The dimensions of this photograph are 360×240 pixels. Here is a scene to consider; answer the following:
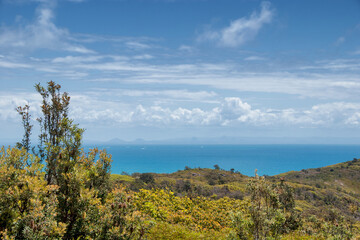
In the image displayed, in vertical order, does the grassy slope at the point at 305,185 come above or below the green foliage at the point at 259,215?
below

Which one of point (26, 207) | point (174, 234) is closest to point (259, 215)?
point (174, 234)

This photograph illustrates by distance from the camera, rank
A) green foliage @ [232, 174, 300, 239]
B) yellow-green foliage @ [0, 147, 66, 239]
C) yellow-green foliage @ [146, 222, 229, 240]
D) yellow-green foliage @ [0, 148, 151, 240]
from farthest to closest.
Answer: yellow-green foliage @ [146, 222, 229, 240] → green foliage @ [232, 174, 300, 239] → yellow-green foliage @ [0, 148, 151, 240] → yellow-green foliage @ [0, 147, 66, 239]

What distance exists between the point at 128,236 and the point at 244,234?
23.8 feet

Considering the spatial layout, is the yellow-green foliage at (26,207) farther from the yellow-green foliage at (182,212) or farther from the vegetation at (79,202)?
the yellow-green foliage at (182,212)

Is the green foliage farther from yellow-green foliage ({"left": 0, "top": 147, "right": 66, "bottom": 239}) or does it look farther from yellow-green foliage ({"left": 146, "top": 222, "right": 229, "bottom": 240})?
yellow-green foliage ({"left": 0, "top": 147, "right": 66, "bottom": 239})

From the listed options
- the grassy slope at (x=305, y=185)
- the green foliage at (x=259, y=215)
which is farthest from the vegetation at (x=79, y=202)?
the grassy slope at (x=305, y=185)

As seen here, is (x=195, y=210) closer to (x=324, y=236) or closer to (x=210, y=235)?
(x=210, y=235)

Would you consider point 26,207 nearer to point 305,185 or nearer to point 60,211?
point 60,211

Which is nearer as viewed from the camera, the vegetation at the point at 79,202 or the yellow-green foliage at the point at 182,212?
the vegetation at the point at 79,202

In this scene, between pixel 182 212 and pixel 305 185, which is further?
pixel 305 185

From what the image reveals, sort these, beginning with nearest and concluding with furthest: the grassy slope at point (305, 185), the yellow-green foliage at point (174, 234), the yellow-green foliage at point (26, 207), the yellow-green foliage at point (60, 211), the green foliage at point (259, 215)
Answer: the yellow-green foliage at point (26, 207) < the yellow-green foliage at point (60, 211) < the green foliage at point (259, 215) < the yellow-green foliage at point (174, 234) < the grassy slope at point (305, 185)

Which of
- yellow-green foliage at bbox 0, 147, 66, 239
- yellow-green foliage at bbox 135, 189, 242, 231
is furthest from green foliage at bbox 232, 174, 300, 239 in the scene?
yellow-green foliage at bbox 0, 147, 66, 239

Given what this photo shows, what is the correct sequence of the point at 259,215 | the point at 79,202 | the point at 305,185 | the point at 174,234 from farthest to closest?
the point at 305,185, the point at 174,234, the point at 259,215, the point at 79,202

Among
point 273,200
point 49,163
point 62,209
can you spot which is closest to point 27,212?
point 62,209
